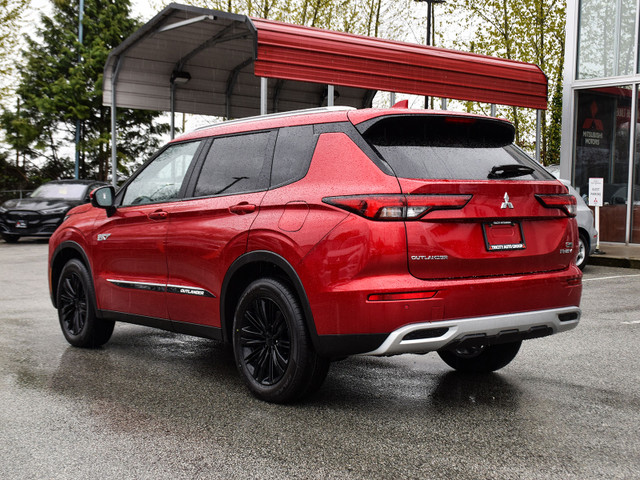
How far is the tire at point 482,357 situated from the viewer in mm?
5359

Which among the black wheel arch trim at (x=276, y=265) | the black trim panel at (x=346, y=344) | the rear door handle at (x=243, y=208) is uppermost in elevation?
the rear door handle at (x=243, y=208)

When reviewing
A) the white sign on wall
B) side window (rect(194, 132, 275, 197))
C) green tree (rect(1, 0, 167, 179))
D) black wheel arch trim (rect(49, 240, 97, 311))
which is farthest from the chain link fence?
side window (rect(194, 132, 275, 197))

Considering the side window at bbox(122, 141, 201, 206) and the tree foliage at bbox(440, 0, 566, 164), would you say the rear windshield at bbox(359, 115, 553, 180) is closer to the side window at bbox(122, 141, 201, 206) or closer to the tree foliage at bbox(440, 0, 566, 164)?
the side window at bbox(122, 141, 201, 206)

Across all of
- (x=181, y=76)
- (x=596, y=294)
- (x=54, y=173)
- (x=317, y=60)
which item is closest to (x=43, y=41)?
(x=54, y=173)

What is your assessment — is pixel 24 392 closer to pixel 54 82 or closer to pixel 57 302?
pixel 57 302

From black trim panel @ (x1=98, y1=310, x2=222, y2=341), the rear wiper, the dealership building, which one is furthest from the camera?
the dealership building

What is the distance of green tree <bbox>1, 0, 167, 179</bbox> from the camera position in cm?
3189

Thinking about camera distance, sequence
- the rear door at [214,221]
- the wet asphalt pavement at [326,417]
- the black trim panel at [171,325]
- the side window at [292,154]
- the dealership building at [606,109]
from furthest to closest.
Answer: the dealership building at [606,109] < the black trim panel at [171,325] < the rear door at [214,221] < the side window at [292,154] < the wet asphalt pavement at [326,417]

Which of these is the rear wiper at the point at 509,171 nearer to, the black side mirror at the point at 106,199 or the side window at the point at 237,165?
the side window at the point at 237,165

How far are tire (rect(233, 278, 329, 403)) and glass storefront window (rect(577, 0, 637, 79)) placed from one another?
53.9 ft

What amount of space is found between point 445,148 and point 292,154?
957 millimetres

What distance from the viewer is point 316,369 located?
4.43 metres

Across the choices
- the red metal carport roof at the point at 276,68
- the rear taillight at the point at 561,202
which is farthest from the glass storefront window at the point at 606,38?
the rear taillight at the point at 561,202

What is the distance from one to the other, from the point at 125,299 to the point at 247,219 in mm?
1727
